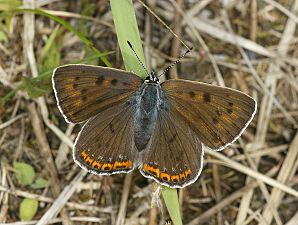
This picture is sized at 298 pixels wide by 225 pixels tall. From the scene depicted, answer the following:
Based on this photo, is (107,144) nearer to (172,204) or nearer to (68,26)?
(172,204)

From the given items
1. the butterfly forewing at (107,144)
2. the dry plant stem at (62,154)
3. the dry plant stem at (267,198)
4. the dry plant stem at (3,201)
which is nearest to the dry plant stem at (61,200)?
the dry plant stem at (62,154)

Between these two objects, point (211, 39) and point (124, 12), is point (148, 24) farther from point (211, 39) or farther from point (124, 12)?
point (124, 12)

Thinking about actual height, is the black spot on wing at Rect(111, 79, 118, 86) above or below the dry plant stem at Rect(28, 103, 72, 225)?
above

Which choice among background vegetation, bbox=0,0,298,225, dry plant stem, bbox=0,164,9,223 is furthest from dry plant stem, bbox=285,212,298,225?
dry plant stem, bbox=0,164,9,223

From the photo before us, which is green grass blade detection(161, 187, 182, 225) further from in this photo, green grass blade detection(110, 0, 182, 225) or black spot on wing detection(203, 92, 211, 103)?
green grass blade detection(110, 0, 182, 225)

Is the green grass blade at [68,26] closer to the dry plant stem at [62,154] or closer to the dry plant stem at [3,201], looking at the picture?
the dry plant stem at [62,154]

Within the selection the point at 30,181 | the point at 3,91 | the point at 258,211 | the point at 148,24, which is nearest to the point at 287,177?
the point at 258,211
